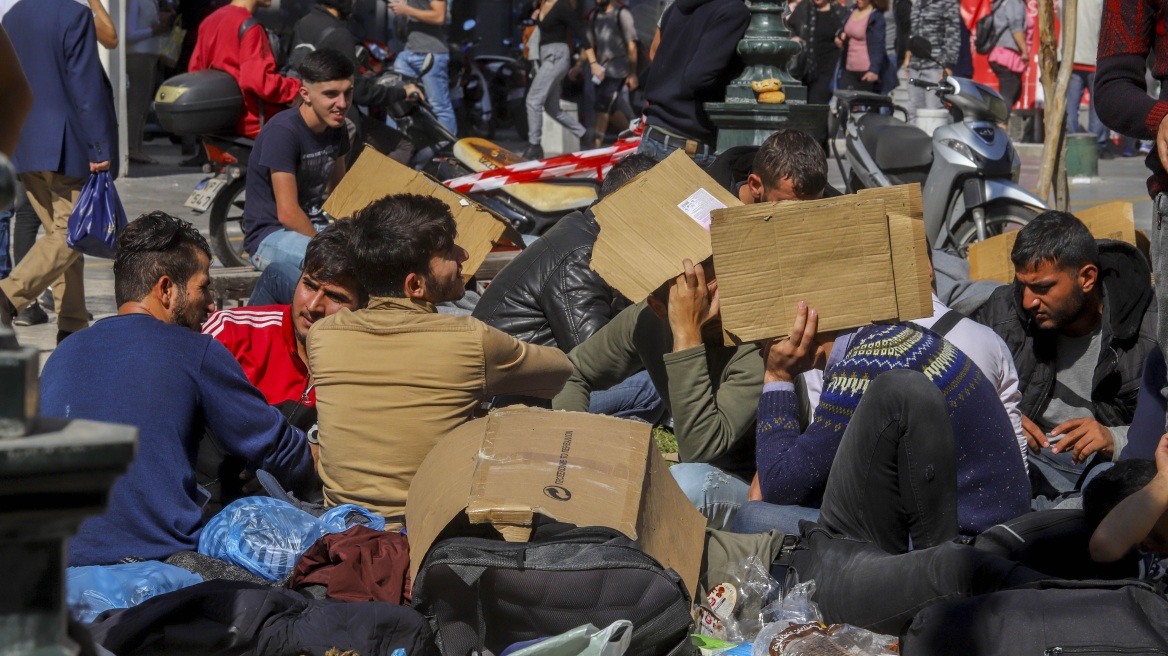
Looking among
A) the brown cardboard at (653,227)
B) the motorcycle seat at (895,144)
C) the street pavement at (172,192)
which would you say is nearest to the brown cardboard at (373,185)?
the street pavement at (172,192)

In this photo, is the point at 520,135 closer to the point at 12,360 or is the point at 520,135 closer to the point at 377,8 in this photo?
the point at 377,8

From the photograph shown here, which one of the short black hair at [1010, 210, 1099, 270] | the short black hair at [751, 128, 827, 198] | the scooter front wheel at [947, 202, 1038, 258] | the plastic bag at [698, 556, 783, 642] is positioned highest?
the short black hair at [751, 128, 827, 198]

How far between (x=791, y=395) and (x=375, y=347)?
121 centimetres

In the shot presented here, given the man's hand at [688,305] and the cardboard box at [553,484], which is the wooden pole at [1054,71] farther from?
the cardboard box at [553,484]

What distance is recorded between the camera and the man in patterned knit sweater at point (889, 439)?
357 centimetres

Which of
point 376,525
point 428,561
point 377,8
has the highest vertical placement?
point 428,561

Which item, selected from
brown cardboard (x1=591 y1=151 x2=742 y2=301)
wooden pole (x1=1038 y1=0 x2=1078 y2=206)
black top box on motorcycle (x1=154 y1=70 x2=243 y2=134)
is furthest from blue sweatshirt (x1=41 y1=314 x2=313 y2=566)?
wooden pole (x1=1038 y1=0 x2=1078 y2=206)

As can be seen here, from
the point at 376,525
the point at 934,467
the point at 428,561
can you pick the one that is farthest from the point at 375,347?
the point at 934,467

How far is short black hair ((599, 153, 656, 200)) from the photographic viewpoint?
539 cm

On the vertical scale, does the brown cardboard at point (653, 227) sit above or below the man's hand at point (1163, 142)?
below

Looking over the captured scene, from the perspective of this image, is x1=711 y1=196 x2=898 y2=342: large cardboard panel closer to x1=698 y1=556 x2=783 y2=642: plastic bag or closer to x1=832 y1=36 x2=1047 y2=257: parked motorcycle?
x1=698 y1=556 x2=783 y2=642: plastic bag

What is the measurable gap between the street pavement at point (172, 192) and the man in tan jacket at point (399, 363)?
358 centimetres

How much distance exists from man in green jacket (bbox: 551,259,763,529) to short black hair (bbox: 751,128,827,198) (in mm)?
705

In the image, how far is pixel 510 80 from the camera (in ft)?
56.6
